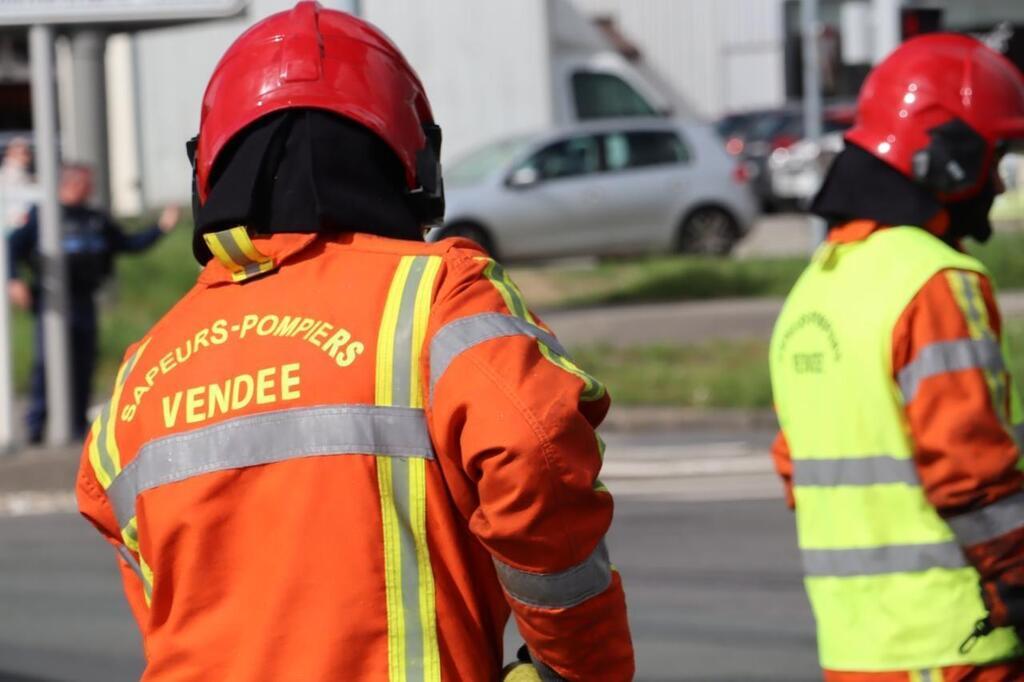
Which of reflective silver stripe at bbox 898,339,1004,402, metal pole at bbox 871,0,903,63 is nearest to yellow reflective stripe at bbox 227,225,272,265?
reflective silver stripe at bbox 898,339,1004,402

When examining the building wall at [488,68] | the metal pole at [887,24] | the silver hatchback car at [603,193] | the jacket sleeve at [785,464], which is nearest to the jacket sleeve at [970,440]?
the jacket sleeve at [785,464]

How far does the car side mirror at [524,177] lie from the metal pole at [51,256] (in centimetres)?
818

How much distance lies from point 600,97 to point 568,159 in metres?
5.15

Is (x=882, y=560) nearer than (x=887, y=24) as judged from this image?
Yes

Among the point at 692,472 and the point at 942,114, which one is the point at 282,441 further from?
the point at 692,472

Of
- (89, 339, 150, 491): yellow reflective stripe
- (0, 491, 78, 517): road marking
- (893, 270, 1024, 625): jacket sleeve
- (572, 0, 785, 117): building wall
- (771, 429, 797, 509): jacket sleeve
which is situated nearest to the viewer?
(89, 339, 150, 491): yellow reflective stripe

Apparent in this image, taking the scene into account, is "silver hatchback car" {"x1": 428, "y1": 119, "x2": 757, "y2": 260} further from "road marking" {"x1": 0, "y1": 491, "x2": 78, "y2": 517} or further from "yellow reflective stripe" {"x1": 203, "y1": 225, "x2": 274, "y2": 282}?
"yellow reflective stripe" {"x1": 203, "y1": 225, "x2": 274, "y2": 282}

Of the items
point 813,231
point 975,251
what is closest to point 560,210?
point 813,231

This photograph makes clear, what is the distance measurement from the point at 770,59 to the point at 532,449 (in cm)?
3548

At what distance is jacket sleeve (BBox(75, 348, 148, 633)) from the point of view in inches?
94.1

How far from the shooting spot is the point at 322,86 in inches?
90.0

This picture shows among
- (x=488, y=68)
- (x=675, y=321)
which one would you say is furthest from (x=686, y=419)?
(x=488, y=68)

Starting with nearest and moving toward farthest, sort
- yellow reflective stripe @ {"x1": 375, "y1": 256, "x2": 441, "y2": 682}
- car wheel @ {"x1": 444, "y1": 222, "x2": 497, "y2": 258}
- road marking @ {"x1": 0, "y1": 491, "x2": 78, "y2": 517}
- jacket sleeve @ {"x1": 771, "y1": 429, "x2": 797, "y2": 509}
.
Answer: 1. yellow reflective stripe @ {"x1": 375, "y1": 256, "x2": 441, "y2": 682}
2. jacket sleeve @ {"x1": 771, "y1": 429, "x2": 797, "y2": 509}
3. road marking @ {"x1": 0, "y1": 491, "x2": 78, "y2": 517}
4. car wheel @ {"x1": 444, "y1": 222, "x2": 497, "y2": 258}

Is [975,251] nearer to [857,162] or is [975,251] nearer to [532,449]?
[857,162]
